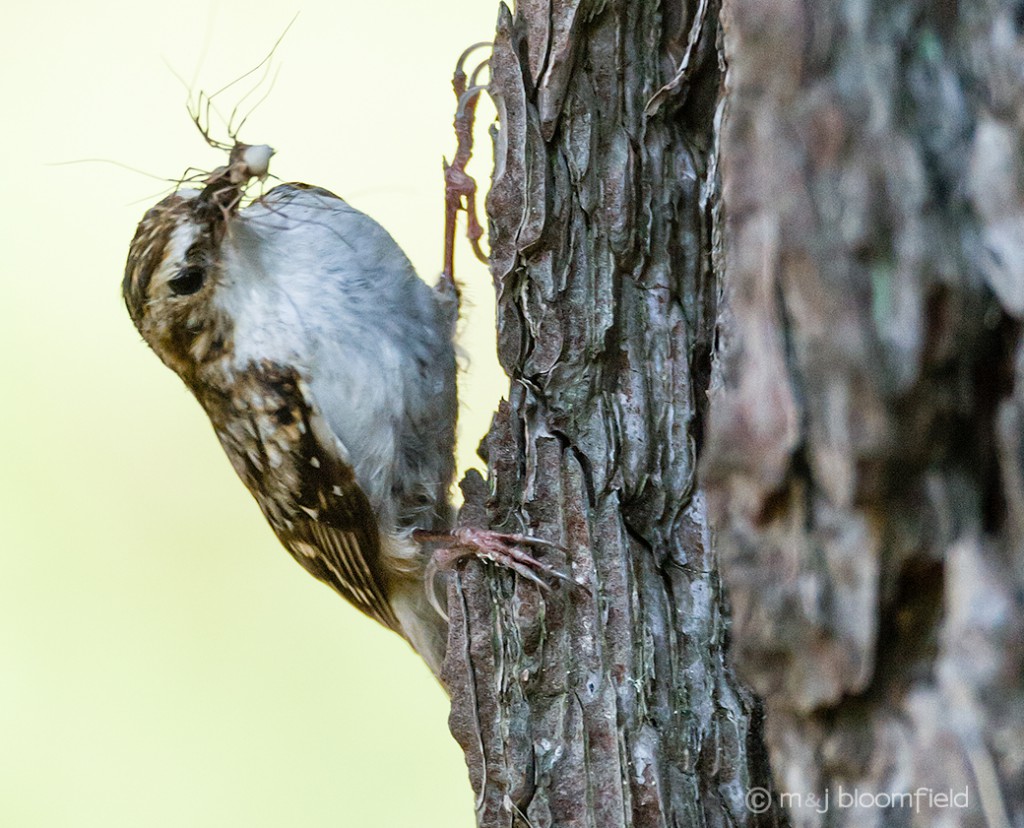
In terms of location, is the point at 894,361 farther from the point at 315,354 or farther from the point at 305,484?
the point at 305,484

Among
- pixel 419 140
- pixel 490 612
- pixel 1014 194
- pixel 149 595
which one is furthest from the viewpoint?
pixel 149 595

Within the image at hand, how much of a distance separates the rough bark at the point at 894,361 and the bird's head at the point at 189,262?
1.27m

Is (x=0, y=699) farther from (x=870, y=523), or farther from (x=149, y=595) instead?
(x=870, y=523)

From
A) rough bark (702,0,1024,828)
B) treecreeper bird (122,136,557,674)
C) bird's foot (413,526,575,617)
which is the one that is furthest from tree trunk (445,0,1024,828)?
treecreeper bird (122,136,557,674)

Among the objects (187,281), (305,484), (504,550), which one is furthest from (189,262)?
(504,550)

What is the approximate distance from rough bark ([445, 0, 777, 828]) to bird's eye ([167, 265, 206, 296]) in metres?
0.73

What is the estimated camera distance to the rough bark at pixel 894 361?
0.98m

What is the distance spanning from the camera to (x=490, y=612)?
5.79ft

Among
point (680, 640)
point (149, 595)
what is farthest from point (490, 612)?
point (149, 595)

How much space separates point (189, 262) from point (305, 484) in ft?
1.66

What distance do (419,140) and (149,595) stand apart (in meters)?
1.79

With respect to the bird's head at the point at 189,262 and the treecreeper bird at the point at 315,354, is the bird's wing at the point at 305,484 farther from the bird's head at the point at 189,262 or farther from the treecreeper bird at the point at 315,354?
the bird's head at the point at 189,262

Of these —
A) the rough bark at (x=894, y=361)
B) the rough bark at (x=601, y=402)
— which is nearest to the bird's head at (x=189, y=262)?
the rough bark at (x=601, y=402)

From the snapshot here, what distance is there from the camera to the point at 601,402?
1.70m
